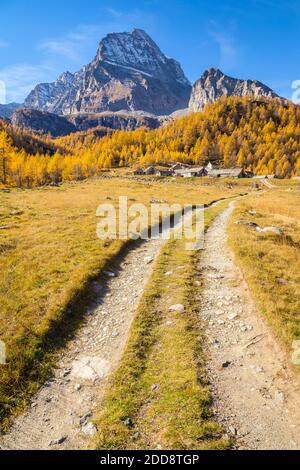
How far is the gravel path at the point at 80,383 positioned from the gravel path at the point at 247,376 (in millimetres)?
3160

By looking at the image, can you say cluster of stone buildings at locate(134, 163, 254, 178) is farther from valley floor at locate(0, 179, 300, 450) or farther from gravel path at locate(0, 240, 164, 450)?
gravel path at locate(0, 240, 164, 450)

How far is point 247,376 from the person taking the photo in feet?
28.2

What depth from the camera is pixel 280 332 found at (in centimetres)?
995

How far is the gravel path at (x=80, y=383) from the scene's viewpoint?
7034mm

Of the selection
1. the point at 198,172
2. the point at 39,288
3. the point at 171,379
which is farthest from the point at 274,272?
the point at 198,172

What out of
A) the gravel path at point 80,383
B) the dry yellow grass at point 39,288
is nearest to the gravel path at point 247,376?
the gravel path at point 80,383

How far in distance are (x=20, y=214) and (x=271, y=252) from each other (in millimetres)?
25208

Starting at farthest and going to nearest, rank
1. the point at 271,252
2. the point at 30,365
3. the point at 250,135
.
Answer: the point at 250,135 → the point at 271,252 → the point at 30,365

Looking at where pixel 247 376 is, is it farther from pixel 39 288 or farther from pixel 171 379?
pixel 39 288

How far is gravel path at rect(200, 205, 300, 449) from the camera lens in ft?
22.6

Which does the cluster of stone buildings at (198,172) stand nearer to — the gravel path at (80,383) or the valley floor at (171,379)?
the valley floor at (171,379)

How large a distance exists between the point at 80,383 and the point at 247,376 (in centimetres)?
483
